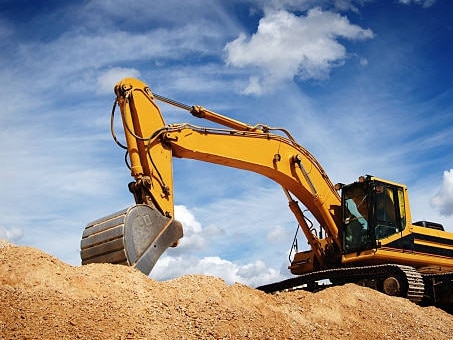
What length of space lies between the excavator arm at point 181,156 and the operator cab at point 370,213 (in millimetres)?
433

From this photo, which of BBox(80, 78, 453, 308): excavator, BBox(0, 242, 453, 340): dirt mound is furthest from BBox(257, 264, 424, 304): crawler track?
BBox(0, 242, 453, 340): dirt mound

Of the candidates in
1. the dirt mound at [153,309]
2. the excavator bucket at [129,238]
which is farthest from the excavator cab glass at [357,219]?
the excavator bucket at [129,238]

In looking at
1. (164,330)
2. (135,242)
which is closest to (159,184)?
(135,242)

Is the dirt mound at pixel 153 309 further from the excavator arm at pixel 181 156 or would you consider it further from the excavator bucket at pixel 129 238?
the excavator arm at pixel 181 156

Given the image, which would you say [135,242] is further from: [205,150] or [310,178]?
[310,178]

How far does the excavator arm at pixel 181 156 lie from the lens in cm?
840

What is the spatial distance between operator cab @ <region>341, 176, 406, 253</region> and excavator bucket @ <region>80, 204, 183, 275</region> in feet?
16.0

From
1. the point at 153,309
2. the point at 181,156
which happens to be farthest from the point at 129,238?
the point at 181,156

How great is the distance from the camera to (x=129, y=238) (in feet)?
26.3

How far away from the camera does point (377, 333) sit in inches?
325

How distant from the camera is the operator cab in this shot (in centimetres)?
1170

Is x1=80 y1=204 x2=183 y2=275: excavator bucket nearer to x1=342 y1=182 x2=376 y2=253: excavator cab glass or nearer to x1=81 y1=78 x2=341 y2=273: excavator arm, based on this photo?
x1=81 y1=78 x2=341 y2=273: excavator arm

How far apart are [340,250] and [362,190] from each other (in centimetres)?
144

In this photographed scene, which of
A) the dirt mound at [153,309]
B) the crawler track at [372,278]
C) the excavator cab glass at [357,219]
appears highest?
the excavator cab glass at [357,219]
